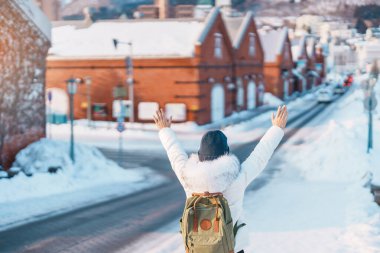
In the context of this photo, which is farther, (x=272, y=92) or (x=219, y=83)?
(x=272, y=92)

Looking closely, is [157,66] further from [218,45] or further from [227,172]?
[227,172]

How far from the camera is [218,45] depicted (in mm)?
36875

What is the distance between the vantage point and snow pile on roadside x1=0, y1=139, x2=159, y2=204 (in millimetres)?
14125

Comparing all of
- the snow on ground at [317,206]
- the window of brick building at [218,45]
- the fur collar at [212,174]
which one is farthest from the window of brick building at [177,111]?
the fur collar at [212,174]

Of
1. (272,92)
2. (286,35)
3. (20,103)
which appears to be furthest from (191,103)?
(286,35)

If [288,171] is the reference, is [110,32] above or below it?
above

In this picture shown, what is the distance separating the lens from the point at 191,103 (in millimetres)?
33312

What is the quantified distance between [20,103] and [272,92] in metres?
41.6

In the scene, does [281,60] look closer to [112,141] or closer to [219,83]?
[219,83]

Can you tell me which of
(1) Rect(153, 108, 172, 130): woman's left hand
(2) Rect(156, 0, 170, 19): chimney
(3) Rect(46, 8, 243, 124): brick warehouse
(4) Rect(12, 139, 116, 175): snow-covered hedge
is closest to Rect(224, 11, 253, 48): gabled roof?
(3) Rect(46, 8, 243, 124): brick warehouse

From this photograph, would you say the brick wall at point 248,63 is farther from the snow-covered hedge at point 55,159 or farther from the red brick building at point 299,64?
the snow-covered hedge at point 55,159

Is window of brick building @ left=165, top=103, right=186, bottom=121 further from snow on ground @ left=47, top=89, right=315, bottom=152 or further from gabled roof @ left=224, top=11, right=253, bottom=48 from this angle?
gabled roof @ left=224, top=11, right=253, bottom=48

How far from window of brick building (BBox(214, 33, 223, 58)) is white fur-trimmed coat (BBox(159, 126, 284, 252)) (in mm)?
31937

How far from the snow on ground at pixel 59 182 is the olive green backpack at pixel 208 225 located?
759 cm
